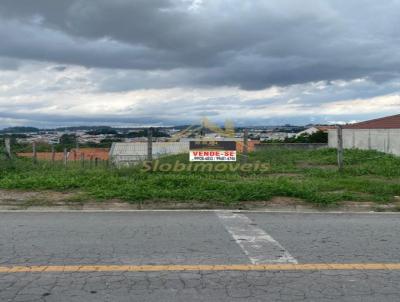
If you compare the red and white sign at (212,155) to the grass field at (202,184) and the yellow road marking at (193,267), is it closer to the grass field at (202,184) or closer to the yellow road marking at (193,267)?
the grass field at (202,184)

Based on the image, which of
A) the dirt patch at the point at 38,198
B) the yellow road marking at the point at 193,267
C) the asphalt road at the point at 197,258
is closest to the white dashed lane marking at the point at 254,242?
the asphalt road at the point at 197,258

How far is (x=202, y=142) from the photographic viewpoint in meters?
13.7

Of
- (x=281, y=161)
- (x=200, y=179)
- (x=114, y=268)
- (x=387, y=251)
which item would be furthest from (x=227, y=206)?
(x=281, y=161)

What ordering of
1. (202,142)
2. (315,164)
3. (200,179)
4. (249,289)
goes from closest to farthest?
(249,289)
(200,179)
(202,142)
(315,164)

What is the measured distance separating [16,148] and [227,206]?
7845 mm

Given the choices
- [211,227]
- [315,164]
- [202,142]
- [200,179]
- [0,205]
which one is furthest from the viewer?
[315,164]

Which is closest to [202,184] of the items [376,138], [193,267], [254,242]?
[254,242]

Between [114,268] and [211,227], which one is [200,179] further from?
[114,268]

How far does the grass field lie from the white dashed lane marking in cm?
165

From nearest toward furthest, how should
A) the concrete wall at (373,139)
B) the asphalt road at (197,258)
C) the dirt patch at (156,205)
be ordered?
the asphalt road at (197,258) → the dirt patch at (156,205) → the concrete wall at (373,139)

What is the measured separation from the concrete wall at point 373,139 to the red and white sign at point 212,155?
12867 mm

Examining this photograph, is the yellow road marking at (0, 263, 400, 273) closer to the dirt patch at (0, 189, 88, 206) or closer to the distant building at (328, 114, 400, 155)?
the dirt patch at (0, 189, 88, 206)

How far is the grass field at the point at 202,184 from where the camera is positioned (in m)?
9.26

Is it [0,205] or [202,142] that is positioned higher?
[202,142]
